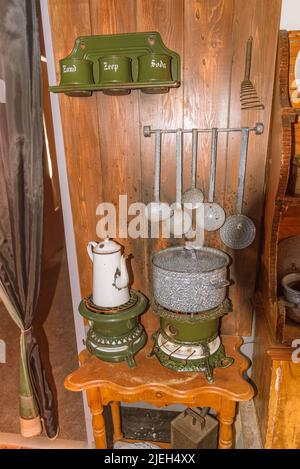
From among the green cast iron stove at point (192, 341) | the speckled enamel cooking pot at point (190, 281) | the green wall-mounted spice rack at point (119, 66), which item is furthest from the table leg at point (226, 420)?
the green wall-mounted spice rack at point (119, 66)

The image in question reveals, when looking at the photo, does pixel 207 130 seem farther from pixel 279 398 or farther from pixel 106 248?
pixel 279 398

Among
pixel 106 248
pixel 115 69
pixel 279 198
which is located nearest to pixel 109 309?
Result: pixel 106 248

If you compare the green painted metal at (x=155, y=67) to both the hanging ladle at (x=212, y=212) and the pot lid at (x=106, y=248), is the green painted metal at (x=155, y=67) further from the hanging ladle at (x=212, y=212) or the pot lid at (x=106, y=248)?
the pot lid at (x=106, y=248)

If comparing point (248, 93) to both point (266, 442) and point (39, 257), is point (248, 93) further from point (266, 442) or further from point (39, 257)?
point (266, 442)

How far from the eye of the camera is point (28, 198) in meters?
1.30

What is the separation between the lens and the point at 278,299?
3.95ft

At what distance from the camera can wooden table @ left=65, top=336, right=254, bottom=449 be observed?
1165 mm

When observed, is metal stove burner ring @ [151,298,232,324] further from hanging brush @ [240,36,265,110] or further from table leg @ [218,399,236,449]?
hanging brush @ [240,36,265,110]

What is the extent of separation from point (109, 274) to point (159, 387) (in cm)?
42

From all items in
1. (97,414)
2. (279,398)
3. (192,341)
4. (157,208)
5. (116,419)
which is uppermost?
(157,208)

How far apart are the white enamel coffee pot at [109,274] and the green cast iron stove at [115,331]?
36mm

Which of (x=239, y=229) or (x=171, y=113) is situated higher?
(x=171, y=113)

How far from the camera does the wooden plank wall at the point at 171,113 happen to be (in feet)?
3.87
